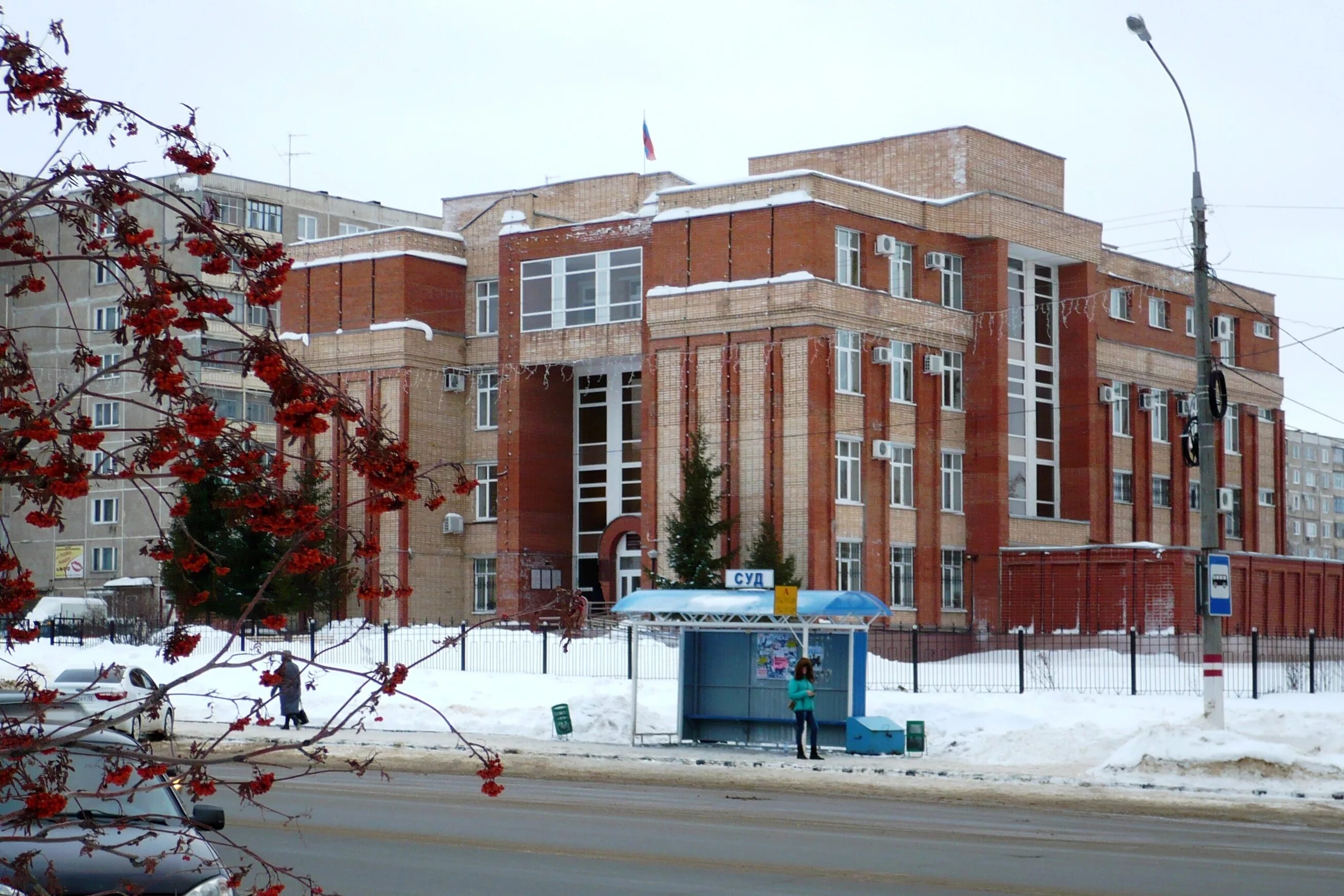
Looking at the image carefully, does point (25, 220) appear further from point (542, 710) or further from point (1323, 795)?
point (542, 710)

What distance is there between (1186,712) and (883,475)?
21.9 meters

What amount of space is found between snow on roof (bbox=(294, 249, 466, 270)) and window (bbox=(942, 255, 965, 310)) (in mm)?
18393

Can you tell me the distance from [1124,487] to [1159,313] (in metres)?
6.98

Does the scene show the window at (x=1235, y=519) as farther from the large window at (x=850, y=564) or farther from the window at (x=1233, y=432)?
the large window at (x=850, y=564)

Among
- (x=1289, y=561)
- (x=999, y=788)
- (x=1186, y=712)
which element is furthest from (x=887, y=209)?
(x=999, y=788)

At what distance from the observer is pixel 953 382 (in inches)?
2222

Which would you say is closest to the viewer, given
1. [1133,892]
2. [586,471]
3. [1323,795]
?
[1133,892]

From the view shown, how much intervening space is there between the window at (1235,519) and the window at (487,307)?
29.4 m

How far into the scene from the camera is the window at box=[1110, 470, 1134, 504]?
62.0 meters

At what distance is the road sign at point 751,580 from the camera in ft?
99.1

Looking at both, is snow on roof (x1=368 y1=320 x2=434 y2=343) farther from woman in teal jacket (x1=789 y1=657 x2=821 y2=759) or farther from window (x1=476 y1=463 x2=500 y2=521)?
woman in teal jacket (x1=789 y1=657 x2=821 y2=759)

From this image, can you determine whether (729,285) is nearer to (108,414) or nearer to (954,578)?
(954,578)

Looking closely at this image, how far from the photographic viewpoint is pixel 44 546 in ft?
288

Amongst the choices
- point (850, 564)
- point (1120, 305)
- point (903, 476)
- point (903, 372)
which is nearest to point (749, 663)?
point (850, 564)
